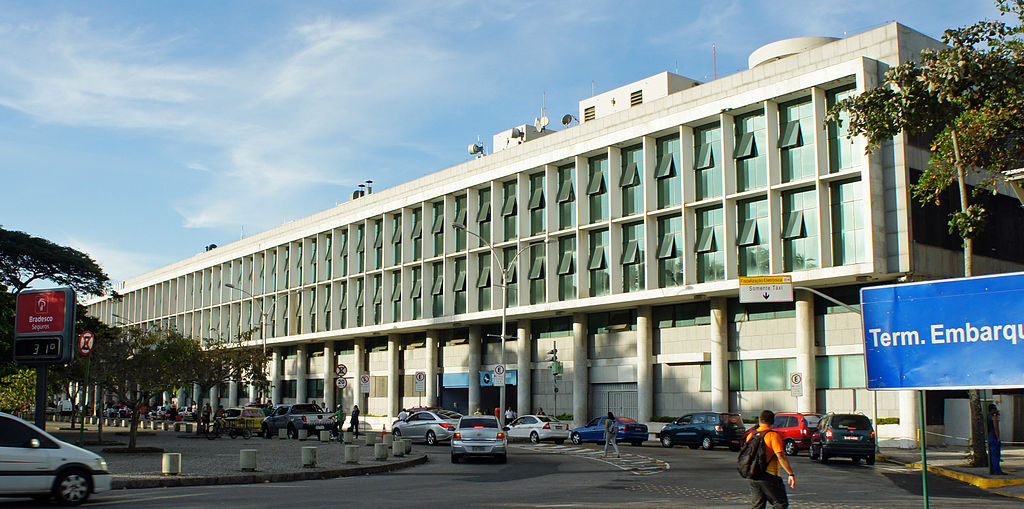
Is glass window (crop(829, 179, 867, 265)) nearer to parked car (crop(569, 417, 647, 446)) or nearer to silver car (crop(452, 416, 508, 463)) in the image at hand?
parked car (crop(569, 417, 647, 446))

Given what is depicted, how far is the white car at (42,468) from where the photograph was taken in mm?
15109

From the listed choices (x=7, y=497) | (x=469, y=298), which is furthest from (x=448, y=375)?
(x=7, y=497)

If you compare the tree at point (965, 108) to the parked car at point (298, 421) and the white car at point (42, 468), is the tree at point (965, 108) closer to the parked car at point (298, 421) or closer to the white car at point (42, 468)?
the white car at point (42, 468)

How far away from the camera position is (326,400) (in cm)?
7350

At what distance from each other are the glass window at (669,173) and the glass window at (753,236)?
3734 millimetres

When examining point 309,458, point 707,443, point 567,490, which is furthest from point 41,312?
point 707,443

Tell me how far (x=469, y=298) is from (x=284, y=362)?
3017 cm

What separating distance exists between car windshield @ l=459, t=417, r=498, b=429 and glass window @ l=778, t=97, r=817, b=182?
64.6 feet

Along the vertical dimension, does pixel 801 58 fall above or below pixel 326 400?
above

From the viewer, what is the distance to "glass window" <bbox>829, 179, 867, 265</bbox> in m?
38.4

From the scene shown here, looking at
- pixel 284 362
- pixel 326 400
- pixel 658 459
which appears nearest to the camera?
pixel 658 459

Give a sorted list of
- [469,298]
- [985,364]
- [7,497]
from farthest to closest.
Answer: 1. [469,298]
2. [7,497]
3. [985,364]

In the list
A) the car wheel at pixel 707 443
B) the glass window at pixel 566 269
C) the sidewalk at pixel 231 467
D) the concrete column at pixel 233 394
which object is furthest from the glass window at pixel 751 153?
the concrete column at pixel 233 394

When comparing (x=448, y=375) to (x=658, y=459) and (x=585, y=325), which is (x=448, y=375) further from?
(x=658, y=459)
